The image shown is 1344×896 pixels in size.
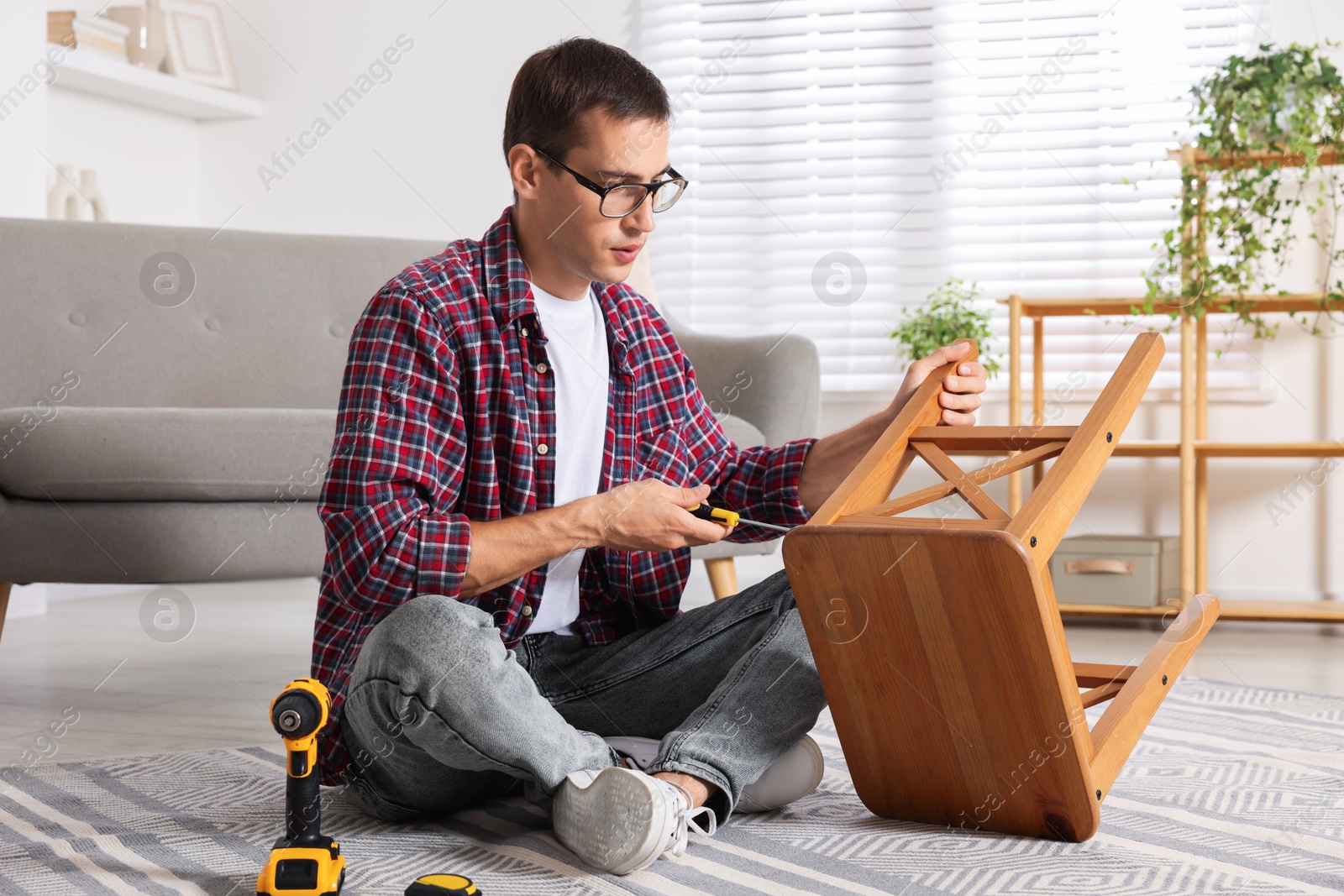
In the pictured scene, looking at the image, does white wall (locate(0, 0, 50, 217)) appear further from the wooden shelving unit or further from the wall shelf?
the wooden shelving unit

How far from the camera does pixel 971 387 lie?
4.14 feet

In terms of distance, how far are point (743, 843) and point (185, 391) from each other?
1600 millimetres

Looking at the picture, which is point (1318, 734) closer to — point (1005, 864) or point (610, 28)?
point (1005, 864)

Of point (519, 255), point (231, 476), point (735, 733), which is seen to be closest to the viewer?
point (735, 733)

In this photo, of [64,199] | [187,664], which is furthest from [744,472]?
[64,199]

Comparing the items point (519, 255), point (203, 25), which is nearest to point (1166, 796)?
point (519, 255)

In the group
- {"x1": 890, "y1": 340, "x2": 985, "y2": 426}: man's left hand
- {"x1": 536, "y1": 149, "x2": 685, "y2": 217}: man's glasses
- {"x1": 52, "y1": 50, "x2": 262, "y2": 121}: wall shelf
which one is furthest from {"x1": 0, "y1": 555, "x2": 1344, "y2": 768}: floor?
{"x1": 52, "y1": 50, "x2": 262, "y2": 121}: wall shelf

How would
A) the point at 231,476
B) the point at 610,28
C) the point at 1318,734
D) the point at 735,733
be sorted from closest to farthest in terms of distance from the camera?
the point at 735,733, the point at 1318,734, the point at 231,476, the point at 610,28

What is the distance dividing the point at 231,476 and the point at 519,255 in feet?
2.55

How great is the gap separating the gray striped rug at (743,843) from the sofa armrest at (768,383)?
0.95m

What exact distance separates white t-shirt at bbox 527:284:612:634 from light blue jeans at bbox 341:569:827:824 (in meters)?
0.04

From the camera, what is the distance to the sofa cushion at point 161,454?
1.78 metres

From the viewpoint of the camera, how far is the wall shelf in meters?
2.97

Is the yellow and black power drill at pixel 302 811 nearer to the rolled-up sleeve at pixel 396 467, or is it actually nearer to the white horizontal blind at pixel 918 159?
the rolled-up sleeve at pixel 396 467
